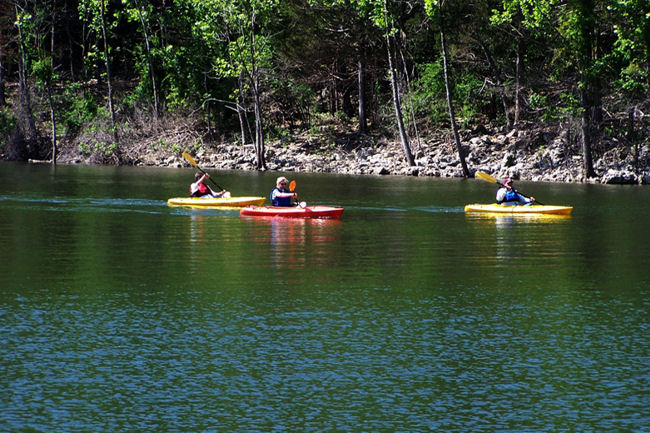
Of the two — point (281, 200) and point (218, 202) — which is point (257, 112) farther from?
point (281, 200)

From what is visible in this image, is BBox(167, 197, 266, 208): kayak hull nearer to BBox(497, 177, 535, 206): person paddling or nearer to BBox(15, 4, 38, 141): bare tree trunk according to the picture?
BBox(497, 177, 535, 206): person paddling

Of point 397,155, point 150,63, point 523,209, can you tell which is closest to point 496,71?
point 397,155

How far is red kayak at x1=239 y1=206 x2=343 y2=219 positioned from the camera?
29297 millimetres

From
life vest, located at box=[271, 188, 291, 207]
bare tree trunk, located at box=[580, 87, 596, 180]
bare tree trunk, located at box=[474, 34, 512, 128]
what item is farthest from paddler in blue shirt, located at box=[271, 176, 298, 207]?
bare tree trunk, located at box=[474, 34, 512, 128]

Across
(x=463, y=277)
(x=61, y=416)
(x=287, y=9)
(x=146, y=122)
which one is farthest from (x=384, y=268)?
(x=146, y=122)

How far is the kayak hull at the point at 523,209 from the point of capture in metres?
30.7

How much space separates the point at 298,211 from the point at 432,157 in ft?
92.0

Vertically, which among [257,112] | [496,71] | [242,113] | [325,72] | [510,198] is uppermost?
[325,72]

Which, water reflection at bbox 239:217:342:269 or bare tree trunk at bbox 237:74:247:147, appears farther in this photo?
bare tree trunk at bbox 237:74:247:147

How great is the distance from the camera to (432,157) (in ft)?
185

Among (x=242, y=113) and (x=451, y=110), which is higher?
(x=242, y=113)

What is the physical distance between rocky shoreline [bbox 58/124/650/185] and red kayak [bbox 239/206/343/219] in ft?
72.3

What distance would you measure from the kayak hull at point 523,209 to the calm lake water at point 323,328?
365 cm

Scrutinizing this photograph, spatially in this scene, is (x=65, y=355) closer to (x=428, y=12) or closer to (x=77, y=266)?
(x=77, y=266)
